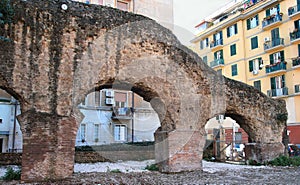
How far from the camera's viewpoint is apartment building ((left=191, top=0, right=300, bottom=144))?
84.2 ft

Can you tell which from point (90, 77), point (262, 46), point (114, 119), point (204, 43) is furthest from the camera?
point (204, 43)

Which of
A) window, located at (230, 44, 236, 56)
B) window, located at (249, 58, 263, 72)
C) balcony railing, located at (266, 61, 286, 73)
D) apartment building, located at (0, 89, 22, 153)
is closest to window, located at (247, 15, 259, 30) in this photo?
window, located at (230, 44, 236, 56)

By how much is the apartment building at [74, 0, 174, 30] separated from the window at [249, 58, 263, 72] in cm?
878

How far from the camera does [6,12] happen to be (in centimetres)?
862

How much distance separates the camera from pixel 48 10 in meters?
9.40

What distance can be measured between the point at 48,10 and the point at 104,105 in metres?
15.2

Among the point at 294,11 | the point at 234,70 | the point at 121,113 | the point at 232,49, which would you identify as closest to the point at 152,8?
the point at 121,113

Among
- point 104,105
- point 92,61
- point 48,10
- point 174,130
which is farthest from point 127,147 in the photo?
point 48,10

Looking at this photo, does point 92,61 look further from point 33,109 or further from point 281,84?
point 281,84

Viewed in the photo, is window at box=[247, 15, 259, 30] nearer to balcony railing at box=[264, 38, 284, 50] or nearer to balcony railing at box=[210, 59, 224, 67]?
balcony railing at box=[264, 38, 284, 50]

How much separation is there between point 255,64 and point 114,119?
576 inches

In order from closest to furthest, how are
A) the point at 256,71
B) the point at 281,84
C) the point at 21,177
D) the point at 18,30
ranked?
the point at 21,177, the point at 18,30, the point at 281,84, the point at 256,71

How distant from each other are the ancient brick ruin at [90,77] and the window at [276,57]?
15.8 m

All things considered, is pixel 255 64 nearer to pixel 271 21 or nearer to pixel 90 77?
pixel 271 21
